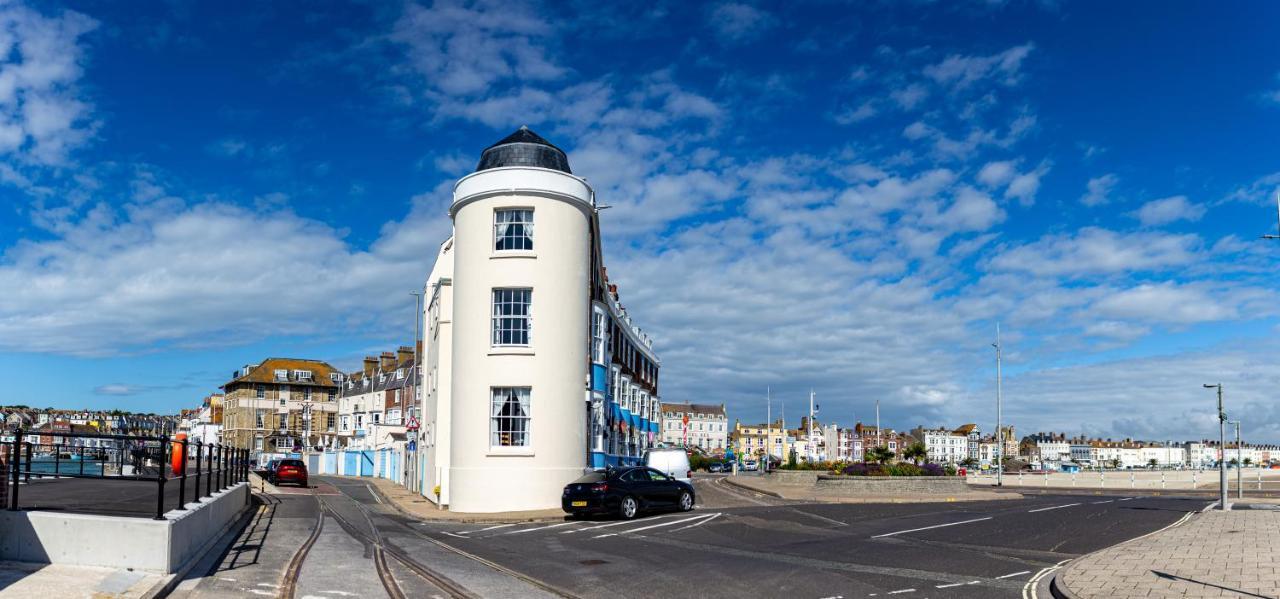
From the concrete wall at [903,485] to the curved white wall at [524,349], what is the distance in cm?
1143

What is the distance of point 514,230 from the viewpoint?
31.1 m

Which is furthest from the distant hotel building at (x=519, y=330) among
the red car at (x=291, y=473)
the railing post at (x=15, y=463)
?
the railing post at (x=15, y=463)

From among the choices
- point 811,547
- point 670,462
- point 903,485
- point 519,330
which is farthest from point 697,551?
point 903,485

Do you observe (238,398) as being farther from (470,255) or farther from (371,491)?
(470,255)

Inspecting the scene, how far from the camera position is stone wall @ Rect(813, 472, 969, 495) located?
36.4 metres

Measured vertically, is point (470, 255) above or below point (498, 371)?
above

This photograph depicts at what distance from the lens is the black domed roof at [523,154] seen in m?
31.7

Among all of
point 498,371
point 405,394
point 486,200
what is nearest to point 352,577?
point 498,371

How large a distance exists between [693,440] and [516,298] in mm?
148569

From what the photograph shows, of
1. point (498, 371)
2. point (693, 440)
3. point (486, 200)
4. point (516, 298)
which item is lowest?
point (693, 440)

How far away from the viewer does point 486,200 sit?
31.1 m

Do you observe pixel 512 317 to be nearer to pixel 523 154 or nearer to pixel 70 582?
pixel 523 154

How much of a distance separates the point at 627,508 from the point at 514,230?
33.2 ft

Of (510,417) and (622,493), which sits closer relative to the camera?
(622,493)
